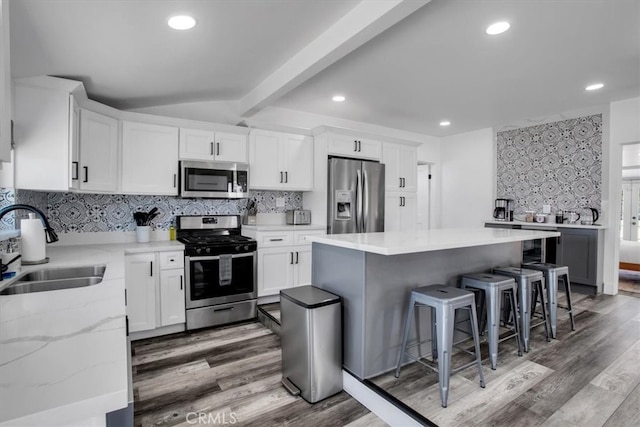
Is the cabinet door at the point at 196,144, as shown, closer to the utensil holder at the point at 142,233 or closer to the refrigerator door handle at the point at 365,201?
the utensil holder at the point at 142,233

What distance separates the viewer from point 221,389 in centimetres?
227

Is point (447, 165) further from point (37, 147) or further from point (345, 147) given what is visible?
point (37, 147)

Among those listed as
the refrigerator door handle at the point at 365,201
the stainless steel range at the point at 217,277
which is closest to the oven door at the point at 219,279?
the stainless steel range at the point at 217,277

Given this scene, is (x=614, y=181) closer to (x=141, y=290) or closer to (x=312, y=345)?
(x=312, y=345)

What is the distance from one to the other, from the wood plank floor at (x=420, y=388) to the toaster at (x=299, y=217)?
168cm

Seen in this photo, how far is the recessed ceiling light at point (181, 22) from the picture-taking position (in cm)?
200

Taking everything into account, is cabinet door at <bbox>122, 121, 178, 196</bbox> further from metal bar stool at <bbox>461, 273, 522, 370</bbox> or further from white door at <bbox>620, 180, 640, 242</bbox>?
white door at <bbox>620, 180, 640, 242</bbox>

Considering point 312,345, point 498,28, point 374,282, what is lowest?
point 312,345

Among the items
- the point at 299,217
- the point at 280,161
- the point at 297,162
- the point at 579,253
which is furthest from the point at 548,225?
the point at 280,161

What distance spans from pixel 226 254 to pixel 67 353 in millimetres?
2552

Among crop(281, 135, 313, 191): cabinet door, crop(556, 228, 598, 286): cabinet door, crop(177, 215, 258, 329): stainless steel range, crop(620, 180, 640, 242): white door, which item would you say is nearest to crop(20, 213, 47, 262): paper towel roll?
crop(177, 215, 258, 329): stainless steel range

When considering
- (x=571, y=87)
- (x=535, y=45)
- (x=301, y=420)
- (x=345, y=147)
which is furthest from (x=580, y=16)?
(x=301, y=420)

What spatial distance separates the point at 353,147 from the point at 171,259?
2.65 metres

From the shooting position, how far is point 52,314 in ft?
3.82
